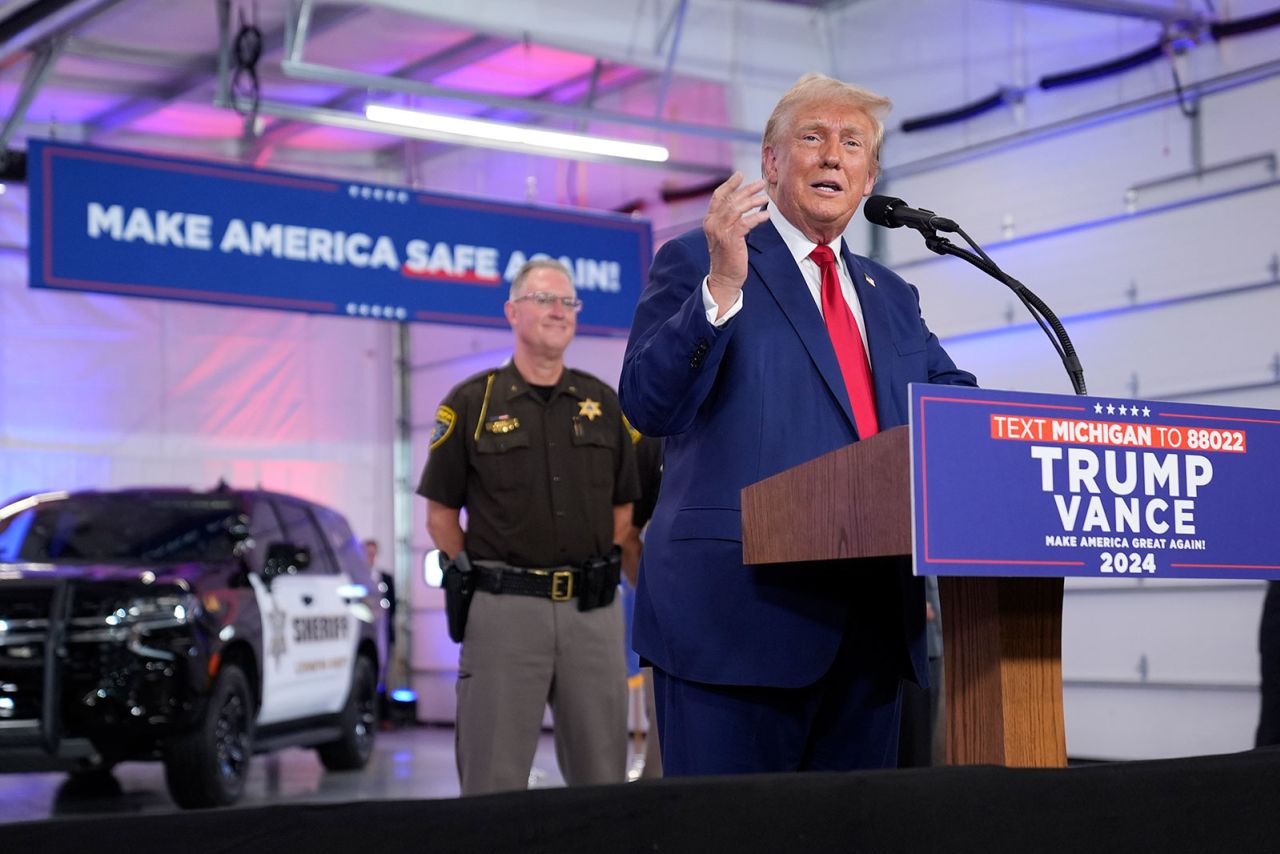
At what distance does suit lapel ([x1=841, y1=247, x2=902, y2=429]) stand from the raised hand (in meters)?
0.39

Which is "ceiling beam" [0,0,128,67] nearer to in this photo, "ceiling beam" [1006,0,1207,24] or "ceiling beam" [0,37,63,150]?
"ceiling beam" [0,37,63,150]

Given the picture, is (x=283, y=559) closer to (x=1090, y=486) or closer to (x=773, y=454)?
(x=773, y=454)

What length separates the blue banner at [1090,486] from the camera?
1933 mm

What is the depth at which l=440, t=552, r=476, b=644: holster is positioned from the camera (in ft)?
16.5

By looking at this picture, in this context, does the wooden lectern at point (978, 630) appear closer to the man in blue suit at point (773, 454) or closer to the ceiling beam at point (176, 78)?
the man in blue suit at point (773, 454)

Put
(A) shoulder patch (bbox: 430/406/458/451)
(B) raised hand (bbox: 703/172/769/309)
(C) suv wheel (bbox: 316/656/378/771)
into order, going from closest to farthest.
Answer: (B) raised hand (bbox: 703/172/769/309), (A) shoulder patch (bbox: 430/406/458/451), (C) suv wheel (bbox: 316/656/378/771)

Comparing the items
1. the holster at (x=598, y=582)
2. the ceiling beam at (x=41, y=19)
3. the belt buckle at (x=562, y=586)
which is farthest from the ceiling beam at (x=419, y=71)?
the belt buckle at (x=562, y=586)

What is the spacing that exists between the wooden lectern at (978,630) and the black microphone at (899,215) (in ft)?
1.87

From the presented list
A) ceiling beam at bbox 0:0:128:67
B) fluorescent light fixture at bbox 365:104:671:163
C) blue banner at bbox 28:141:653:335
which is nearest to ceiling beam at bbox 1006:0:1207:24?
fluorescent light fixture at bbox 365:104:671:163

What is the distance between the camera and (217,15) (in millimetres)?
13500

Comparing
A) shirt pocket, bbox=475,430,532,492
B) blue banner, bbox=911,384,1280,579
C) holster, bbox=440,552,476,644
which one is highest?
shirt pocket, bbox=475,430,532,492

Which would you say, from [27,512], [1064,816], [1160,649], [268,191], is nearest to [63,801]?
[27,512]

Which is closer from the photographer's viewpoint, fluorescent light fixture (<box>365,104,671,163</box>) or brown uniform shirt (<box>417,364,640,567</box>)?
brown uniform shirt (<box>417,364,640,567</box>)

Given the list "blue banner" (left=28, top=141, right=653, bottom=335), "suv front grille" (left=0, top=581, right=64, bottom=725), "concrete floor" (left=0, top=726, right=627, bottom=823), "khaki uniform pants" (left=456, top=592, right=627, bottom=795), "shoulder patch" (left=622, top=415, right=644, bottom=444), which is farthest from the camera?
"blue banner" (left=28, top=141, right=653, bottom=335)
